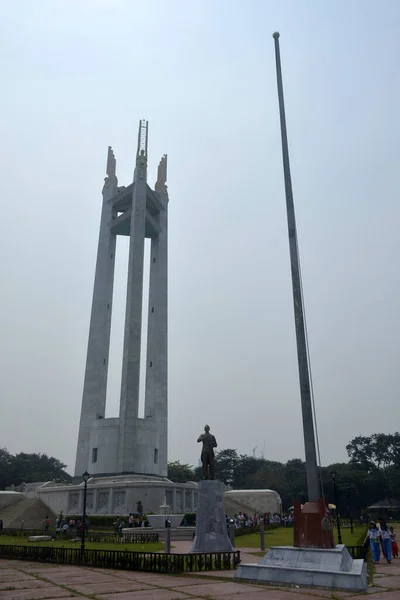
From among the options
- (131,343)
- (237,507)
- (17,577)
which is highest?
(131,343)

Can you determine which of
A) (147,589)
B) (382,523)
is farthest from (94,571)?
(382,523)

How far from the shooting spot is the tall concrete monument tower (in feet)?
142

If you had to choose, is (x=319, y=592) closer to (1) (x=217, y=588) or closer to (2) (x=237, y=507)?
(1) (x=217, y=588)

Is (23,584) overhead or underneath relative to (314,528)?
underneath

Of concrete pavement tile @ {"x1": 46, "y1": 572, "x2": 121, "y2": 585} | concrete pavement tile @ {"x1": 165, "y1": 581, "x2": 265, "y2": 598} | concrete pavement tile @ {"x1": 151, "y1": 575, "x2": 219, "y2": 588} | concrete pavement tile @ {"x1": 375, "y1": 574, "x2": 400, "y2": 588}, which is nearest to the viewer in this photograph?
concrete pavement tile @ {"x1": 165, "y1": 581, "x2": 265, "y2": 598}

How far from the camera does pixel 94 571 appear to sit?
13.1m

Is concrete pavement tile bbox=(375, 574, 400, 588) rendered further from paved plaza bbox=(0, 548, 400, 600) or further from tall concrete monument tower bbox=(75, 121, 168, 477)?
tall concrete monument tower bbox=(75, 121, 168, 477)

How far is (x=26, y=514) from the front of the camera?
39688 millimetres

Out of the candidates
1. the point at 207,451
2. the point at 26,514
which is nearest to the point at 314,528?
the point at 207,451

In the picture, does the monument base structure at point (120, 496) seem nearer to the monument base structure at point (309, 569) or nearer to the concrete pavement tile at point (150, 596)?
the monument base structure at point (309, 569)

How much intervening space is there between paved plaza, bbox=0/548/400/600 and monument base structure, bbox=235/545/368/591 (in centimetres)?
30

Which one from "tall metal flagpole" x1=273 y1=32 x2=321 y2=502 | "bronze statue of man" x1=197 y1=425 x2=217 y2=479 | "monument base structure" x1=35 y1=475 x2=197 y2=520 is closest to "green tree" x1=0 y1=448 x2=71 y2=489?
"monument base structure" x1=35 y1=475 x2=197 y2=520

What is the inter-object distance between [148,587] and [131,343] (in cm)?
3618

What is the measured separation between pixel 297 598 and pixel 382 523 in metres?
8.44
